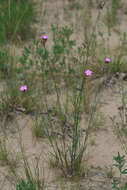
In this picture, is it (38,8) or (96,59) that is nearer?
(96,59)

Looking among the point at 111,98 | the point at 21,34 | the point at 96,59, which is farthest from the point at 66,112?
the point at 21,34

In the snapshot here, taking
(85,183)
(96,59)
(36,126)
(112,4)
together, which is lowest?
(85,183)

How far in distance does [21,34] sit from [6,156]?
2.00m

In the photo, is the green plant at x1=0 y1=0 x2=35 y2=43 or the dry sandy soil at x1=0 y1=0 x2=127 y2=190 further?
the green plant at x1=0 y1=0 x2=35 y2=43

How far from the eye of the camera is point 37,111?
3.21 metres

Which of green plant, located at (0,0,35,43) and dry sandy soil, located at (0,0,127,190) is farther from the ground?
green plant, located at (0,0,35,43)

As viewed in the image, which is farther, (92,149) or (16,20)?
(16,20)

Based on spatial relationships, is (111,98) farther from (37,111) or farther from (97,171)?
(97,171)

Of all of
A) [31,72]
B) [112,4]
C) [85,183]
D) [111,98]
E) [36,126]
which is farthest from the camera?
[112,4]

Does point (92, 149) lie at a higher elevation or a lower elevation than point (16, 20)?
lower

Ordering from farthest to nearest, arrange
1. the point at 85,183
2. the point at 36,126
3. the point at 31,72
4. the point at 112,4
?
the point at 112,4 < the point at 31,72 < the point at 36,126 < the point at 85,183

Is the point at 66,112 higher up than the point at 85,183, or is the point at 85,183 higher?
the point at 66,112

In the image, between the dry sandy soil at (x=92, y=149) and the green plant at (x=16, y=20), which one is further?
the green plant at (x=16, y=20)

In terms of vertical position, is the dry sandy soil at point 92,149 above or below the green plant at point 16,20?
below
